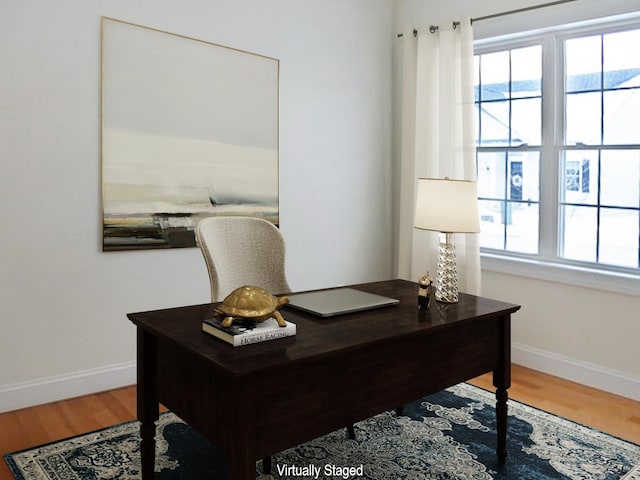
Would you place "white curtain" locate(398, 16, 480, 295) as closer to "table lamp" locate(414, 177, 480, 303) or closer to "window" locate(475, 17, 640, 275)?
"window" locate(475, 17, 640, 275)

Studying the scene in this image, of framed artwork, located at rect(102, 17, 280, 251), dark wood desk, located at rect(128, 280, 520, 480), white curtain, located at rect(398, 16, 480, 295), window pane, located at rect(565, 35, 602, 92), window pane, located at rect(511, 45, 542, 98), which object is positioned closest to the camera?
dark wood desk, located at rect(128, 280, 520, 480)

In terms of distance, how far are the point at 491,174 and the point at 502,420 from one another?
2207 mm

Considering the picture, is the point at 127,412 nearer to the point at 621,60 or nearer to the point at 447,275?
the point at 447,275

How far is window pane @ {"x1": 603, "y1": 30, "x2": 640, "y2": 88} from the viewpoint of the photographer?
128 inches

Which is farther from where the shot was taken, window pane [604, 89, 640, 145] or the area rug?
window pane [604, 89, 640, 145]

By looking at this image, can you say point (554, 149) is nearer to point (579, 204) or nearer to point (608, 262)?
point (579, 204)

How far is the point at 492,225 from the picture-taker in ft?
13.3

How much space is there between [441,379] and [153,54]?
243 cm

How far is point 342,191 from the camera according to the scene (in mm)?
4227

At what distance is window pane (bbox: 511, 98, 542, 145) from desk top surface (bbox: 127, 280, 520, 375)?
1854 millimetres

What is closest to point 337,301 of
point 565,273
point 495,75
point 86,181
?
point 86,181

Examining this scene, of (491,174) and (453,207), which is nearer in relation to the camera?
(453,207)

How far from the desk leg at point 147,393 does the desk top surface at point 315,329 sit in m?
0.08

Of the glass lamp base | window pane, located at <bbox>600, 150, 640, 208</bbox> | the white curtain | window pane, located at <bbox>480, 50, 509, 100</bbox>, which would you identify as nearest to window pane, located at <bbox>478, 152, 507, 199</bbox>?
the white curtain
